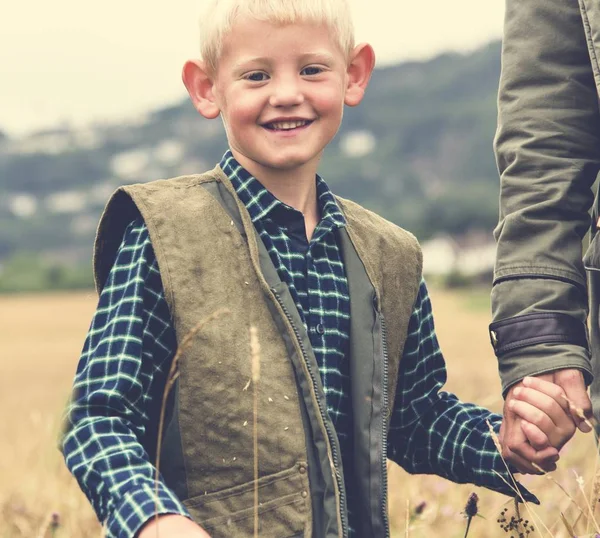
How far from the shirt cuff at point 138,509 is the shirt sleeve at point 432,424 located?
33.8 inches

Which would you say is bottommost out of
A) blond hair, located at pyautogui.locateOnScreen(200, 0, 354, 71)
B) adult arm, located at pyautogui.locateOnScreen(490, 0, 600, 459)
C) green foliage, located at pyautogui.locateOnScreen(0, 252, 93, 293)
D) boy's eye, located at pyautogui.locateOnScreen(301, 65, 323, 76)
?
green foliage, located at pyautogui.locateOnScreen(0, 252, 93, 293)

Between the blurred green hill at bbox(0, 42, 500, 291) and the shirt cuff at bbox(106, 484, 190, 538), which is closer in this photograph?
the shirt cuff at bbox(106, 484, 190, 538)

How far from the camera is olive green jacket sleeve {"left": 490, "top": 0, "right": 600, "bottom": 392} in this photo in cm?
221

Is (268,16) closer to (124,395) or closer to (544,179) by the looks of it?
(544,179)

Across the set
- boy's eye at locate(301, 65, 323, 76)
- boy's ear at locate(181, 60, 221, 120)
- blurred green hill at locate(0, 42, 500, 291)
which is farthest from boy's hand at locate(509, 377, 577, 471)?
blurred green hill at locate(0, 42, 500, 291)

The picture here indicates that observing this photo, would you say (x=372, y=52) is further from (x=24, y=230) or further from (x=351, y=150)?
(x=351, y=150)

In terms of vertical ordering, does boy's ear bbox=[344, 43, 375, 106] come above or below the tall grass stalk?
above

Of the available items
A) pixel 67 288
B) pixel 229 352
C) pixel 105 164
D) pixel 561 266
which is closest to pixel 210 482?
pixel 229 352

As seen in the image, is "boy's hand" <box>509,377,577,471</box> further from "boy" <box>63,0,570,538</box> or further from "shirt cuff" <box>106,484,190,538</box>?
"shirt cuff" <box>106,484,190,538</box>

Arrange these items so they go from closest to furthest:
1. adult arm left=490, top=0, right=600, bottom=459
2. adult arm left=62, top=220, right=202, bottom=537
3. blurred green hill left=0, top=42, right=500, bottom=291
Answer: adult arm left=62, top=220, right=202, bottom=537, adult arm left=490, top=0, right=600, bottom=459, blurred green hill left=0, top=42, right=500, bottom=291

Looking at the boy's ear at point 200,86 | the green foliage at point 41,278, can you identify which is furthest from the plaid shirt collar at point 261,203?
the green foliage at point 41,278

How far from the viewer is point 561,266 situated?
2.22 metres

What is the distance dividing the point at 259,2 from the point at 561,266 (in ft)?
2.81

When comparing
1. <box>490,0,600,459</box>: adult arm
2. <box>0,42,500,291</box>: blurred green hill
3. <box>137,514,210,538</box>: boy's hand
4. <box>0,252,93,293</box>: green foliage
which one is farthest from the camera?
<box>0,42,500,291</box>: blurred green hill
